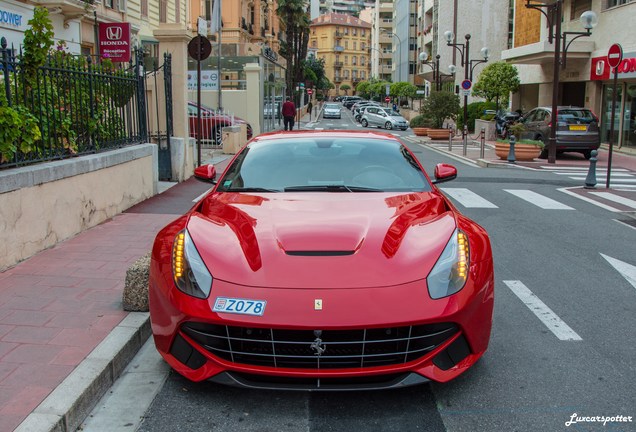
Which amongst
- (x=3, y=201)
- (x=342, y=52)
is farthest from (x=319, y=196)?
Result: (x=342, y=52)

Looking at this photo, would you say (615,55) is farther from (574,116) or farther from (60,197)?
(60,197)

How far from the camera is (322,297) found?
3395mm

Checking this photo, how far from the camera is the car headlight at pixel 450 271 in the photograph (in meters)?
3.55

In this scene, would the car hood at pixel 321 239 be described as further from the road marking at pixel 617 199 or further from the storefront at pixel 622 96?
the storefront at pixel 622 96

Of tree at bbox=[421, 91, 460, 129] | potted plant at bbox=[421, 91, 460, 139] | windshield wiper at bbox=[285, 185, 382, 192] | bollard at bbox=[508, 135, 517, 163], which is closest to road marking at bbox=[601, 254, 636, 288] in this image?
windshield wiper at bbox=[285, 185, 382, 192]

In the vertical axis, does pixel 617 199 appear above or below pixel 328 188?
A: below

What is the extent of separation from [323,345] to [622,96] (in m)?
25.5

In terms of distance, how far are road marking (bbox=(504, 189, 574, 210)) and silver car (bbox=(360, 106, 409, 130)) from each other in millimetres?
32454

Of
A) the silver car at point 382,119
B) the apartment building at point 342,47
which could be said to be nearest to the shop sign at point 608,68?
the silver car at point 382,119

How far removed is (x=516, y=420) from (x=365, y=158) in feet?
8.39

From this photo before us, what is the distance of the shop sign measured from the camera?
23094mm

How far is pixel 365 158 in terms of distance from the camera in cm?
536

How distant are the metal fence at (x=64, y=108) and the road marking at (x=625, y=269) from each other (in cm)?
636

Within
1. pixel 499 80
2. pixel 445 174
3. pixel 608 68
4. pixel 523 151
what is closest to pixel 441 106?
pixel 499 80
